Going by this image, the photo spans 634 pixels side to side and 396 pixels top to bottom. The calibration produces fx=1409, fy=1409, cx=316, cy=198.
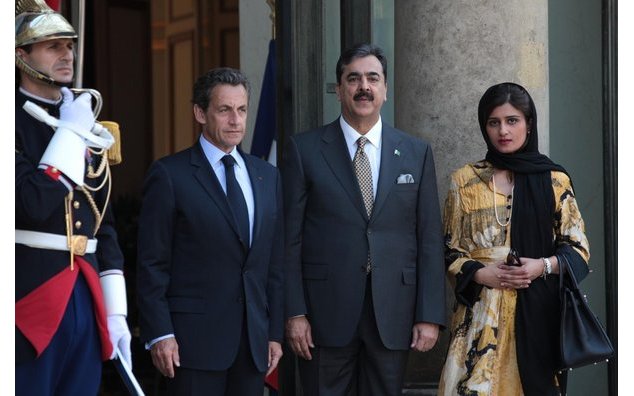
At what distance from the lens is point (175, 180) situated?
5.45 metres

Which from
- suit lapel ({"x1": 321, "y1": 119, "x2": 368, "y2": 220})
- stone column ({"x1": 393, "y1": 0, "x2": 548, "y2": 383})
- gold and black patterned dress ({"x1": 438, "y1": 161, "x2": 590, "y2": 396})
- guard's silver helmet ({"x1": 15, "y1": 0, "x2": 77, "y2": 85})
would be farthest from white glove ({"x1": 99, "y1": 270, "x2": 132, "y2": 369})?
stone column ({"x1": 393, "y1": 0, "x2": 548, "y2": 383})

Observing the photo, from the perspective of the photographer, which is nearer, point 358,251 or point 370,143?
point 358,251

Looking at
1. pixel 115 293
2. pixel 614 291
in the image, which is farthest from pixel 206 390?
pixel 614 291

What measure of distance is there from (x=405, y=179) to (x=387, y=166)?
0.09 metres

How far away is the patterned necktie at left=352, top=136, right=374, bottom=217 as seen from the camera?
5.84m

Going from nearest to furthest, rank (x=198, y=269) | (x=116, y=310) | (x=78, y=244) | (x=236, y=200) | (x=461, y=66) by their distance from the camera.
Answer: (x=78, y=244) < (x=116, y=310) < (x=198, y=269) < (x=236, y=200) < (x=461, y=66)

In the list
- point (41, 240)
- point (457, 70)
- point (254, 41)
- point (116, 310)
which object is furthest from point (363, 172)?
point (254, 41)

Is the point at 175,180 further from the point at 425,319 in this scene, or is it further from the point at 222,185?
the point at 425,319

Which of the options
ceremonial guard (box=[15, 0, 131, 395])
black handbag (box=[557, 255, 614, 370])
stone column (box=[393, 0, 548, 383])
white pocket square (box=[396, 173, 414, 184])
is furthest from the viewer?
stone column (box=[393, 0, 548, 383])

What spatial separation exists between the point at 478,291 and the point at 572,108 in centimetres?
250

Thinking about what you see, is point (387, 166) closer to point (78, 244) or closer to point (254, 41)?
point (78, 244)

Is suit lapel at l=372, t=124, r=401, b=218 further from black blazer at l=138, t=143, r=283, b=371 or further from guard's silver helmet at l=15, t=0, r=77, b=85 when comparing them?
guard's silver helmet at l=15, t=0, r=77, b=85

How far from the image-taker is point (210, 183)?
5473 millimetres

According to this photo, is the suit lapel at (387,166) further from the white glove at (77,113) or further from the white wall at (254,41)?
the white wall at (254,41)
